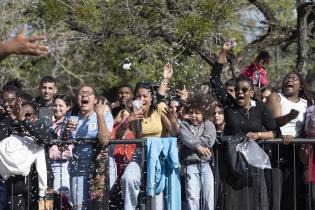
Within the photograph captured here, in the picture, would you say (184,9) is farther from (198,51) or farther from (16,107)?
(16,107)

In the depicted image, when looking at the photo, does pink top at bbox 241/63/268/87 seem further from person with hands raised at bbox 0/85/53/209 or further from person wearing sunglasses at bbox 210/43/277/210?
person with hands raised at bbox 0/85/53/209

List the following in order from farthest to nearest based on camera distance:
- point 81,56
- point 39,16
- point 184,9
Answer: point 81,56 → point 39,16 → point 184,9

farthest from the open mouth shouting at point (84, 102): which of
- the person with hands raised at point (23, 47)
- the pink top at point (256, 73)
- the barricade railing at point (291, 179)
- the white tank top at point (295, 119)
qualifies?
the person with hands raised at point (23, 47)

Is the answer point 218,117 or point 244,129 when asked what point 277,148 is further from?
point 218,117

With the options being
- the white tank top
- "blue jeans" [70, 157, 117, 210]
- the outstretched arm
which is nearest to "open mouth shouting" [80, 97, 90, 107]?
"blue jeans" [70, 157, 117, 210]

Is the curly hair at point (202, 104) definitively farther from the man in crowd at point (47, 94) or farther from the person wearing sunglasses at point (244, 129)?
the man in crowd at point (47, 94)

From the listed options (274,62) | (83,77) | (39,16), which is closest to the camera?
(39,16)

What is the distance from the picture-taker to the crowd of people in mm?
9055

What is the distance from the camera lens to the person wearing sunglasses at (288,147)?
373 inches

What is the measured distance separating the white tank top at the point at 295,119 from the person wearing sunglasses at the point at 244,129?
379mm

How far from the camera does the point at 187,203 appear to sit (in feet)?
30.2

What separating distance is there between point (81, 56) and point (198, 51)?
9125mm

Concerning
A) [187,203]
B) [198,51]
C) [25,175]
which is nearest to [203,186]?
[187,203]

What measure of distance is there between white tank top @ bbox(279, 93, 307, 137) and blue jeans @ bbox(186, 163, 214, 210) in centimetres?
104
